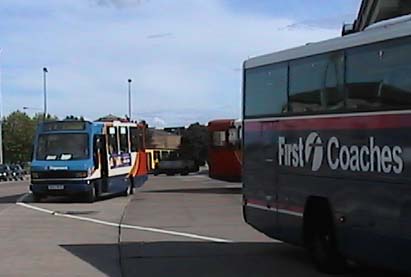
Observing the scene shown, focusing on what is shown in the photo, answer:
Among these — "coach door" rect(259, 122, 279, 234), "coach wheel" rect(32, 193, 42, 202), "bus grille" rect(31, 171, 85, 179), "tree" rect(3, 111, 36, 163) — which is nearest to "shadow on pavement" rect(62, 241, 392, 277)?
"coach door" rect(259, 122, 279, 234)

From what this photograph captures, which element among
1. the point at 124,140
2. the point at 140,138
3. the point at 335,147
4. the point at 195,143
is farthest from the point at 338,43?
the point at 195,143

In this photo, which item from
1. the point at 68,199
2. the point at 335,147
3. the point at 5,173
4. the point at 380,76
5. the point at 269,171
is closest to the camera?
the point at 380,76

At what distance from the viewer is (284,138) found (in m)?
13.3

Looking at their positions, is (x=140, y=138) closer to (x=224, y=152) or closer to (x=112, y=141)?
(x=224, y=152)

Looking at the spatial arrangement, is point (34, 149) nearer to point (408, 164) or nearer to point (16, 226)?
point (16, 226)

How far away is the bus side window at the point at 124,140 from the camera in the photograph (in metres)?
32.0

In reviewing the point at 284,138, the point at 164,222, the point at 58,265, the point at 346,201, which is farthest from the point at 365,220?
the point at 164,222

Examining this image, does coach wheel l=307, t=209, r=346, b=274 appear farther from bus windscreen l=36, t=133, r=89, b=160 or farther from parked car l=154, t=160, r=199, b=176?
parked car l=154, t=160, r=199, b=176

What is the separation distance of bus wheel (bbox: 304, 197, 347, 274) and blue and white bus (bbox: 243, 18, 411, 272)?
0.02 metres

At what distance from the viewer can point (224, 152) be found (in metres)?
34.8

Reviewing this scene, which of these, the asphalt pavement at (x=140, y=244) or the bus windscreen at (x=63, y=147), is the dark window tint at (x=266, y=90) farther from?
the bus windscreen at (x=63, y=147)

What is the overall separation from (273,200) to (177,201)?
16.2 m

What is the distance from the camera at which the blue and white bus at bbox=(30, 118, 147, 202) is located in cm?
2881

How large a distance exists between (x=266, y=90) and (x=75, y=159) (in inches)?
619
